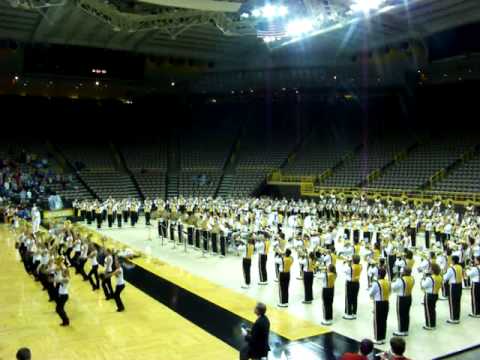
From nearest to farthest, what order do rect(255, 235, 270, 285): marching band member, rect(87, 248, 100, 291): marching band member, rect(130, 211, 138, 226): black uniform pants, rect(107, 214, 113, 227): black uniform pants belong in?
rect(87, 248, 100, 291): marching band member, rect(255, 235, 270, 285): marching band member, rect(107, 214, 113, 227): black uniform pants, rect(130, 211, 138, 226): black uniform pants

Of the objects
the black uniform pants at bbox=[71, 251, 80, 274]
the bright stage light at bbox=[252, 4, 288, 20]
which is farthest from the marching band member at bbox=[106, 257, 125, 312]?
the bright stage light at bbox=[252, 4, 288, 20]

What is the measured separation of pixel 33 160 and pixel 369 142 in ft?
74.7

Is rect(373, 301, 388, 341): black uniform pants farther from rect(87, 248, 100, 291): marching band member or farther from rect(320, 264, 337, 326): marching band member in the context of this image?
rect(87, 248, 100, 291): marching band member

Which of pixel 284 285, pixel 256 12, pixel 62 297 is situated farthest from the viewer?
pixel 256 12

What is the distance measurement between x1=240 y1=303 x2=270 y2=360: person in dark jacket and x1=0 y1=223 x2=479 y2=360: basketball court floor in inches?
46.0

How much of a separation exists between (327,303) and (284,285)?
56.0 inches

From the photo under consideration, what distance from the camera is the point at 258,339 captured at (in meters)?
6.48

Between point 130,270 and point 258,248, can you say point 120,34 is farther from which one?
point 258,248

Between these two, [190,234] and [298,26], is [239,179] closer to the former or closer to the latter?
[298,26]

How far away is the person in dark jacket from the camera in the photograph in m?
6.47

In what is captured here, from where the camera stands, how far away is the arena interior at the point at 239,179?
374 inches

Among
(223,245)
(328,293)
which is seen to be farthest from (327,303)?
(223,245)

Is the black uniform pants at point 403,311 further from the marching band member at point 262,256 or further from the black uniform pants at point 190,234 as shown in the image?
the black uniform pants at point 190,234

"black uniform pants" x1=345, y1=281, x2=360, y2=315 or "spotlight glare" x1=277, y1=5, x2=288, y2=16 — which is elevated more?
"spotlight glare" x1=277, y1=5, x2=288, y2=16
